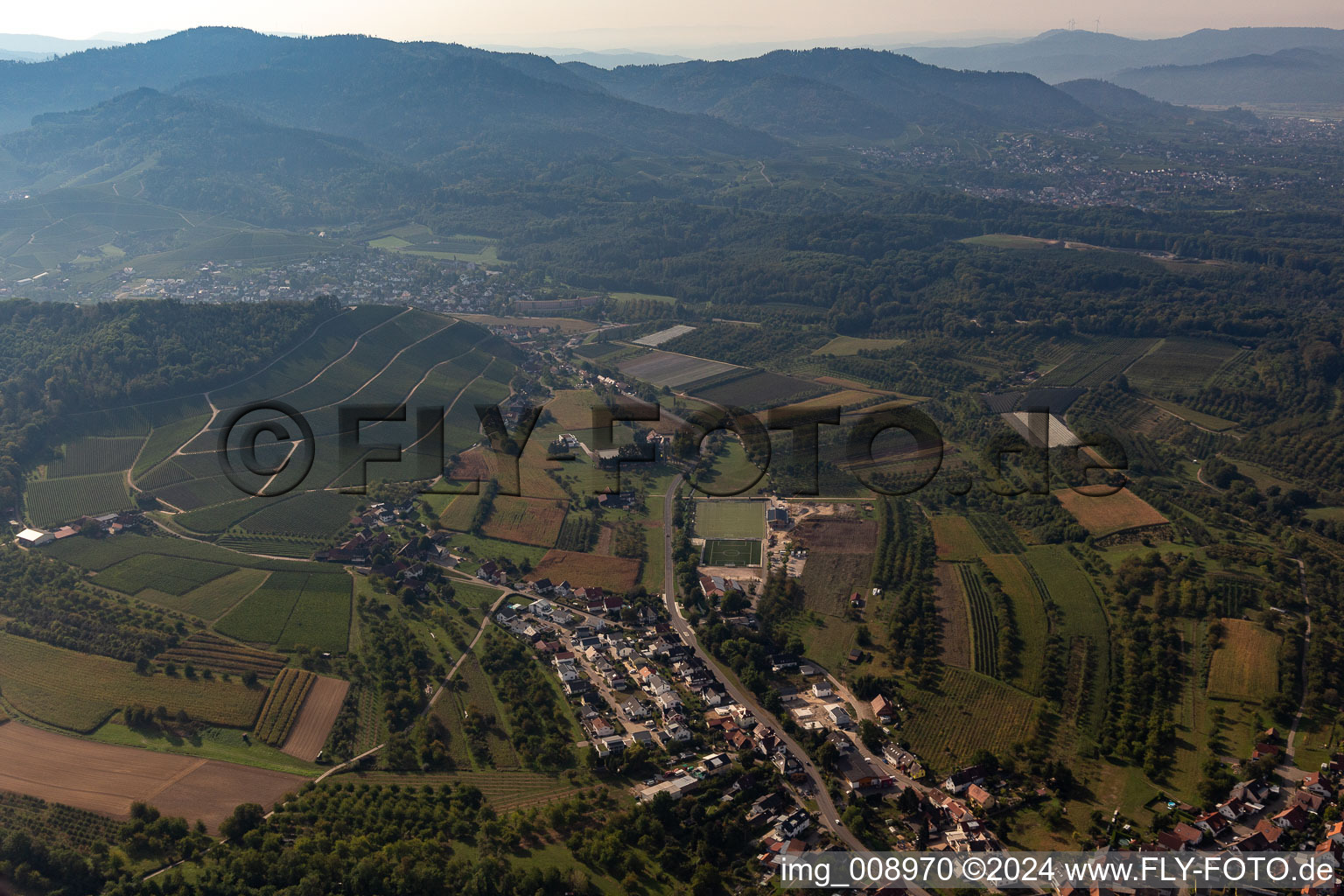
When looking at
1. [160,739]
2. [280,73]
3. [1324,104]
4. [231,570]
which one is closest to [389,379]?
[231,570]

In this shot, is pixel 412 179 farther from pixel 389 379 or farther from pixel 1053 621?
pixel 1053 621

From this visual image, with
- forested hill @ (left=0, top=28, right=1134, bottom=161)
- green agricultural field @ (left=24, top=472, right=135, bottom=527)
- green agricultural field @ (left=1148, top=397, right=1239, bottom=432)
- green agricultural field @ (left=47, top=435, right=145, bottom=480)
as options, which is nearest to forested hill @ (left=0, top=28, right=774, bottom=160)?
forested hill @ (left=0, top=28, right=1134, bottom=161)

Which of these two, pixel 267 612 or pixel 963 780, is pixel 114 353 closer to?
pixel 267 612

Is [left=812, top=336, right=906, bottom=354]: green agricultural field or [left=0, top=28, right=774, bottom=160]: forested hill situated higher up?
[left=0, top=28, right=774, bottom=160]: forested hill

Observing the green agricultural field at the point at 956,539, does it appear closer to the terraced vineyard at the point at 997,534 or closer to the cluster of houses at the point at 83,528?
the terraced vineyard at the point at 997,534

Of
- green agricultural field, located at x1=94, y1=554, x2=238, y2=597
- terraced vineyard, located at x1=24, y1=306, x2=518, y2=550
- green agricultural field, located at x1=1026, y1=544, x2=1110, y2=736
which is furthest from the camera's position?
terraced vineyard, located at x1=24, y1=306, x2=518, y2=550

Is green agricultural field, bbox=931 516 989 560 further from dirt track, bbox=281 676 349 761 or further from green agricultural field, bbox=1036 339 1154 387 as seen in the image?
dirt track, bbox=281 676 349 761

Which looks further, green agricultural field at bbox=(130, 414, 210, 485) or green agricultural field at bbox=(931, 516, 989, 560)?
green agricultural field at bbox=(130, 414, 210, 485)
